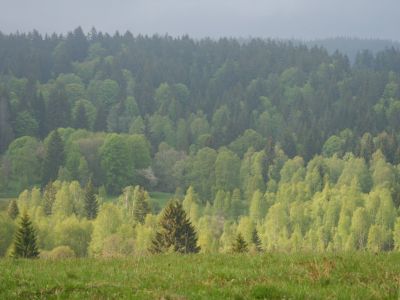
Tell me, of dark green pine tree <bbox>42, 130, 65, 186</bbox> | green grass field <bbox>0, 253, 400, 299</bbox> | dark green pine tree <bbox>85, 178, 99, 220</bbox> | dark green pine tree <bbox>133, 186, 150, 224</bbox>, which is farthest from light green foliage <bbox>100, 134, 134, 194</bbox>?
green grass field <bbox>0, 253, 400, 299</bbox>

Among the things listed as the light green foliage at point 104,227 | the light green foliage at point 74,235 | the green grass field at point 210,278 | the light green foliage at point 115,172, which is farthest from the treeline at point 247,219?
the green grass field at point 210,278

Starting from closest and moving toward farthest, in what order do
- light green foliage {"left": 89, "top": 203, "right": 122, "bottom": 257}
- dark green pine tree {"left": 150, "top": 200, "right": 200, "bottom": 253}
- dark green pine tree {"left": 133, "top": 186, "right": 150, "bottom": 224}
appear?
dark green pine tree {"left": 150, "top": 200, "right": 200, "bottom": 253}
light green foliage {"left": 89, "top": 203, "right": 122, "bottom": 257}
dark green pine tree {"left": 133, "top": 186, "right": 150, "bottom": 224}

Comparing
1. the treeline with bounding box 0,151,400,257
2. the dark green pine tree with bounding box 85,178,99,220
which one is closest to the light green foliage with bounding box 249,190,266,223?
the treeline with bounding box 0,151,400,257

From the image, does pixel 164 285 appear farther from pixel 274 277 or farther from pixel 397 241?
pixel 397 241

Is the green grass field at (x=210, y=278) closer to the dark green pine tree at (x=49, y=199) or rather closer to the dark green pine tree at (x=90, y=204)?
the dark green pine tree at (x=90, y=204)

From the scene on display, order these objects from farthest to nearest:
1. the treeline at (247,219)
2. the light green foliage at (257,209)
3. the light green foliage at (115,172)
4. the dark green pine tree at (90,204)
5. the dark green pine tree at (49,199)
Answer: the light green foliage at (115,172), the light green foliage at (257,209), the dark green pine tree at (90,204), the dark green pine tree at (49,199), the treeline at (247,219)

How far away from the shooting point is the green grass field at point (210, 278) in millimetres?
13953

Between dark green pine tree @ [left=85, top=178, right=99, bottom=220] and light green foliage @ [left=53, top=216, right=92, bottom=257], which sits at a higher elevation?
dark green pine tree @ [left=85, top=178, right=99, bottom=220]

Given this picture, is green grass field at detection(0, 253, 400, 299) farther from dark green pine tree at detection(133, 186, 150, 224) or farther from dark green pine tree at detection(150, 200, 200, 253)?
dark green pine tree at detection(133, 186, 150, 224)

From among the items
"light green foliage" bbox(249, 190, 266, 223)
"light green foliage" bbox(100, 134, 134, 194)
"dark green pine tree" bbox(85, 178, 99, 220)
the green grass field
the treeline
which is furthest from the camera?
"light green foliage" bbox(100, 134, 134, 194)

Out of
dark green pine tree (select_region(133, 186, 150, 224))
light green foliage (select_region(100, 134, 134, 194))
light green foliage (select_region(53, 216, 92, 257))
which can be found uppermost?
light green foliage (select_region(100, 134, 134, 194))

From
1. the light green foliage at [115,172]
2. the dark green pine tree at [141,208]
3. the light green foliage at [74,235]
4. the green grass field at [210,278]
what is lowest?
the light green foliage at [74,235]

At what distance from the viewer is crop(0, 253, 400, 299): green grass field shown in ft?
45.8

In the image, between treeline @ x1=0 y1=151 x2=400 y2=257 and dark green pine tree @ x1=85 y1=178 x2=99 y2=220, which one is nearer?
treeline @ x1=0 y1=151 x2=400 y2=257
